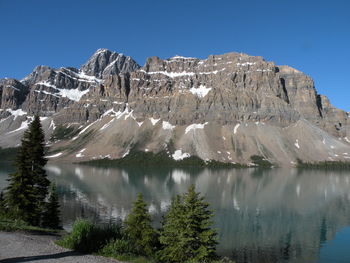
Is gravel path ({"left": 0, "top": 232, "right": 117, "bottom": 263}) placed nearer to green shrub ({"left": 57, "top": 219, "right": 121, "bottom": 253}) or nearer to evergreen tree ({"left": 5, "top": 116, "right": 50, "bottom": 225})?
green shrub ({"left": 57, "top": 219, "right": 121, "bottom": 253})

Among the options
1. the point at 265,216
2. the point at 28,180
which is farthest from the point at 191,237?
the point at 265,216

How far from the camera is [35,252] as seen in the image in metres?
16.3

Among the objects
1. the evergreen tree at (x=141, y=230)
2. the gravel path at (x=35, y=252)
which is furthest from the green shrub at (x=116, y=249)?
the evergreen tree at (x=141, y=230)

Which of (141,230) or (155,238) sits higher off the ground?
(141,230)

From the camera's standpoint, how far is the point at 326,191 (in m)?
120

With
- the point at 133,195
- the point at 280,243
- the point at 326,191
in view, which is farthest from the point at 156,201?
the point at 326,191

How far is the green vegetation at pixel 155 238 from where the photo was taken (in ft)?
58.5

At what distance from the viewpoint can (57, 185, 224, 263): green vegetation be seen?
17.8 m

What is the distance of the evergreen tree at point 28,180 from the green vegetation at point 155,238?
11528 mm

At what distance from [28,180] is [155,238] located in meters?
15.8

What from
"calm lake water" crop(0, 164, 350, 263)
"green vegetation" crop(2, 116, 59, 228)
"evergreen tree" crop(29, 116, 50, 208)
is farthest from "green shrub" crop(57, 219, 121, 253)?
"calm lake water" crop(0, 164, 350, 263)

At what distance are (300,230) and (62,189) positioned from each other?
7311 cm

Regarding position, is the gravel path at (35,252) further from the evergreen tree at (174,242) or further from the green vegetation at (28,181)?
the green vegetation at (28,181)

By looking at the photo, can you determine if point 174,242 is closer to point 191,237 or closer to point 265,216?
point 191,237
